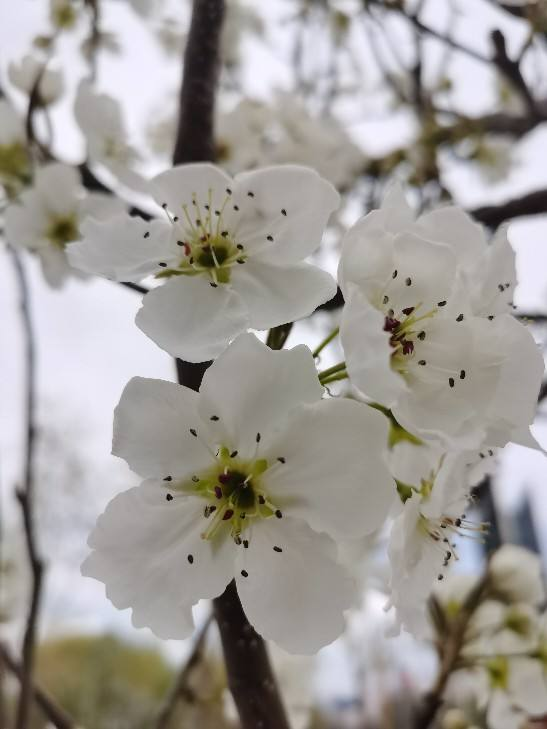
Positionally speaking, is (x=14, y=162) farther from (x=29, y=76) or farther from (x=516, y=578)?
(x=516, y=578)

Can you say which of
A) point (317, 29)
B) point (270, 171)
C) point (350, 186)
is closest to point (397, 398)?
point (270, 171)

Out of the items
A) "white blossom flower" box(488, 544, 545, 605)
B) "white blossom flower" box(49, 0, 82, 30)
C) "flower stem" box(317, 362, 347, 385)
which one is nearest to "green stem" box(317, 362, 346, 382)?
"flower stem" box(317, 362, 347, 385)

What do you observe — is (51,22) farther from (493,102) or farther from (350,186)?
(493,102)

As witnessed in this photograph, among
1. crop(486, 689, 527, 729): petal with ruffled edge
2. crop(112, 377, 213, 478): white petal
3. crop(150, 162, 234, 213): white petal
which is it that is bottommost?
crop(486, 689, 527, 729): petal with ruffled edge

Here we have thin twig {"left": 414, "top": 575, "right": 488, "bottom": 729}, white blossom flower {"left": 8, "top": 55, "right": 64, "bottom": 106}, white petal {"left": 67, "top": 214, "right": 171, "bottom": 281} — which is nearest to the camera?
white petal {"left": 67, "top": 214, "right": 171, "bottom": 281}

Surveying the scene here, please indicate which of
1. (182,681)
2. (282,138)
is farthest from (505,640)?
(282,138)

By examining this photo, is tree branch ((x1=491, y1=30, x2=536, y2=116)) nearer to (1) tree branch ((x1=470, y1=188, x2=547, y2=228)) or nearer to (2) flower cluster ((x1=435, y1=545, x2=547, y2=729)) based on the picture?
(1) tree branch ((x1=470, y1=188, x2=547, y2=228))

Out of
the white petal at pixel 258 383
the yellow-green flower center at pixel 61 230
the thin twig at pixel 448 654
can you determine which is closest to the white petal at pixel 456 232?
the white petal at pixel 258 383
